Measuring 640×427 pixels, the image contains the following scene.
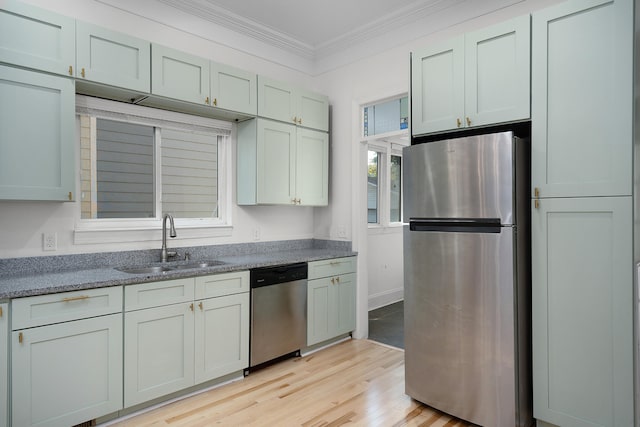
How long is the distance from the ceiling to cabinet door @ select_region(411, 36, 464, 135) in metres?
0.78

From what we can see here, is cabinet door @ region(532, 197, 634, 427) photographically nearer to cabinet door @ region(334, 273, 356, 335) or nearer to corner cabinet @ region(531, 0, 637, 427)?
corner cabinet @ region(531, 0, 637, 427)

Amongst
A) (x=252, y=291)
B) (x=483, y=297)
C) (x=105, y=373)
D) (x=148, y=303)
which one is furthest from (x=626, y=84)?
(x=105, y=373)

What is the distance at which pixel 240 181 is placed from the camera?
355cm

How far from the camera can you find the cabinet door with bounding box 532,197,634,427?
1951mm

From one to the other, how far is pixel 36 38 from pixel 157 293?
1658 mm

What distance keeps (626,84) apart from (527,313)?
1310mm

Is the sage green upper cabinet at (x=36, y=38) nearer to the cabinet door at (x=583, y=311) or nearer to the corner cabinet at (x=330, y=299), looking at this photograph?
the corner cabinet at (x=330, y=299)

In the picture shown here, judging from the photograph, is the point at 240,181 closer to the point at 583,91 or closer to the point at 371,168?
the point at 371,168

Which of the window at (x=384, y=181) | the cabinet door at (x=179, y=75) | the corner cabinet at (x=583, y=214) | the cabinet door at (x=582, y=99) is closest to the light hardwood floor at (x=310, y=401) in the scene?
the corner cabinet at (x=583, y=214)

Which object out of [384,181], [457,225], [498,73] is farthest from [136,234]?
[384,181]

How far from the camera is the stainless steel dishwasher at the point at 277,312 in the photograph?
3012mm

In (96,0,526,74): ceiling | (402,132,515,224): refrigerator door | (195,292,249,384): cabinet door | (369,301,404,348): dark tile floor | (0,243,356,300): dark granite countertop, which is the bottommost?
(369,301,404,348): dark tile floor

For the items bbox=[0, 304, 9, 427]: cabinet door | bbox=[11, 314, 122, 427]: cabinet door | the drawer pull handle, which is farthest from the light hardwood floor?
the drawer pull handle

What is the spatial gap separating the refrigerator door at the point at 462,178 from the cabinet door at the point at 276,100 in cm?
Result: 141
